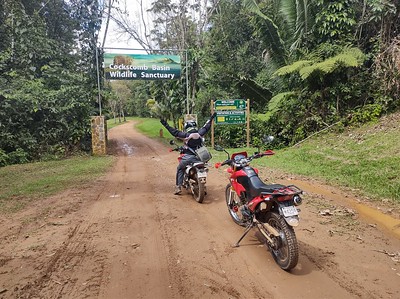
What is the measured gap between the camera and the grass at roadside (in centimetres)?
676

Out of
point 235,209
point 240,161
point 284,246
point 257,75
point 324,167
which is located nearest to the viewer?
point 284,246

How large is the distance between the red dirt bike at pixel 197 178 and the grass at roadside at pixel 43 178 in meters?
2.92

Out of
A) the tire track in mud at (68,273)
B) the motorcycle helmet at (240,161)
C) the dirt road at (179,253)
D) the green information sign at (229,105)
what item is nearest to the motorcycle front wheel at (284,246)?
the dirt road at (179,253)

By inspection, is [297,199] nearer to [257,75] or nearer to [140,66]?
[140,66]

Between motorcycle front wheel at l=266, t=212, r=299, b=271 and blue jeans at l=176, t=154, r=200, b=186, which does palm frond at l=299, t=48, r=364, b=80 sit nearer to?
blue jeans at l=176, t=154, r=200, b=186

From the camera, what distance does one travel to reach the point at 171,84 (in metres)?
19.1

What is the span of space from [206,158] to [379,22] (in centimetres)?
1001

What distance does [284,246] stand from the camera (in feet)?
11.6

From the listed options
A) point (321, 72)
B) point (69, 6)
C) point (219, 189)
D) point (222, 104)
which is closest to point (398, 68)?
point (321, 72)

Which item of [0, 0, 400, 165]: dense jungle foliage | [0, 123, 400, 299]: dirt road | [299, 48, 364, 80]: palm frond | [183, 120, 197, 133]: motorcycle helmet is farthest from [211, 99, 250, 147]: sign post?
[0, 123, 400, 299]: dirt road

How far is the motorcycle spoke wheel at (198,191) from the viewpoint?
6066mm

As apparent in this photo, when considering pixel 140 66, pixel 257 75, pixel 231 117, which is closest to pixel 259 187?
pixel 231 117

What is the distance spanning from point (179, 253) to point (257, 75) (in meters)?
15.4

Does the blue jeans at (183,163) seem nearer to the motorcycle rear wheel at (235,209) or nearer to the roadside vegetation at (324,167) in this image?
the motorcycle rear wheel at (235,209)
